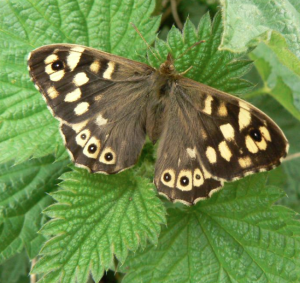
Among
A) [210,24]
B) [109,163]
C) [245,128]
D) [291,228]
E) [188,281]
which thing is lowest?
[188,281]

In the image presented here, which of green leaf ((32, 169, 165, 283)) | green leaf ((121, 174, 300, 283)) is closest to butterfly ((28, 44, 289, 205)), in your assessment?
green leaf ((32, 169, 165, 283))

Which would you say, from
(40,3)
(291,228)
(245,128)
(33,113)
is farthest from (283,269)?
(40,3)

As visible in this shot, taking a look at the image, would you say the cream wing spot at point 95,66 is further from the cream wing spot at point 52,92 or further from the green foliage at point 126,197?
the green foliage at point 126,197

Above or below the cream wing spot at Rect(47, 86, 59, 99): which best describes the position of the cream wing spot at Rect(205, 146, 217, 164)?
above

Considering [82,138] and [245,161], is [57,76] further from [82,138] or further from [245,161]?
[245,161]

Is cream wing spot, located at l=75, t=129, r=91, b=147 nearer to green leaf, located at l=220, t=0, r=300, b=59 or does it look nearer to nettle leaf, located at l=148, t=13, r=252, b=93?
nettle leaf, located at l=148, t=13, r=252, b=93

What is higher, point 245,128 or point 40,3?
point 245,128

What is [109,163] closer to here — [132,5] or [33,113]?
[33,113]
